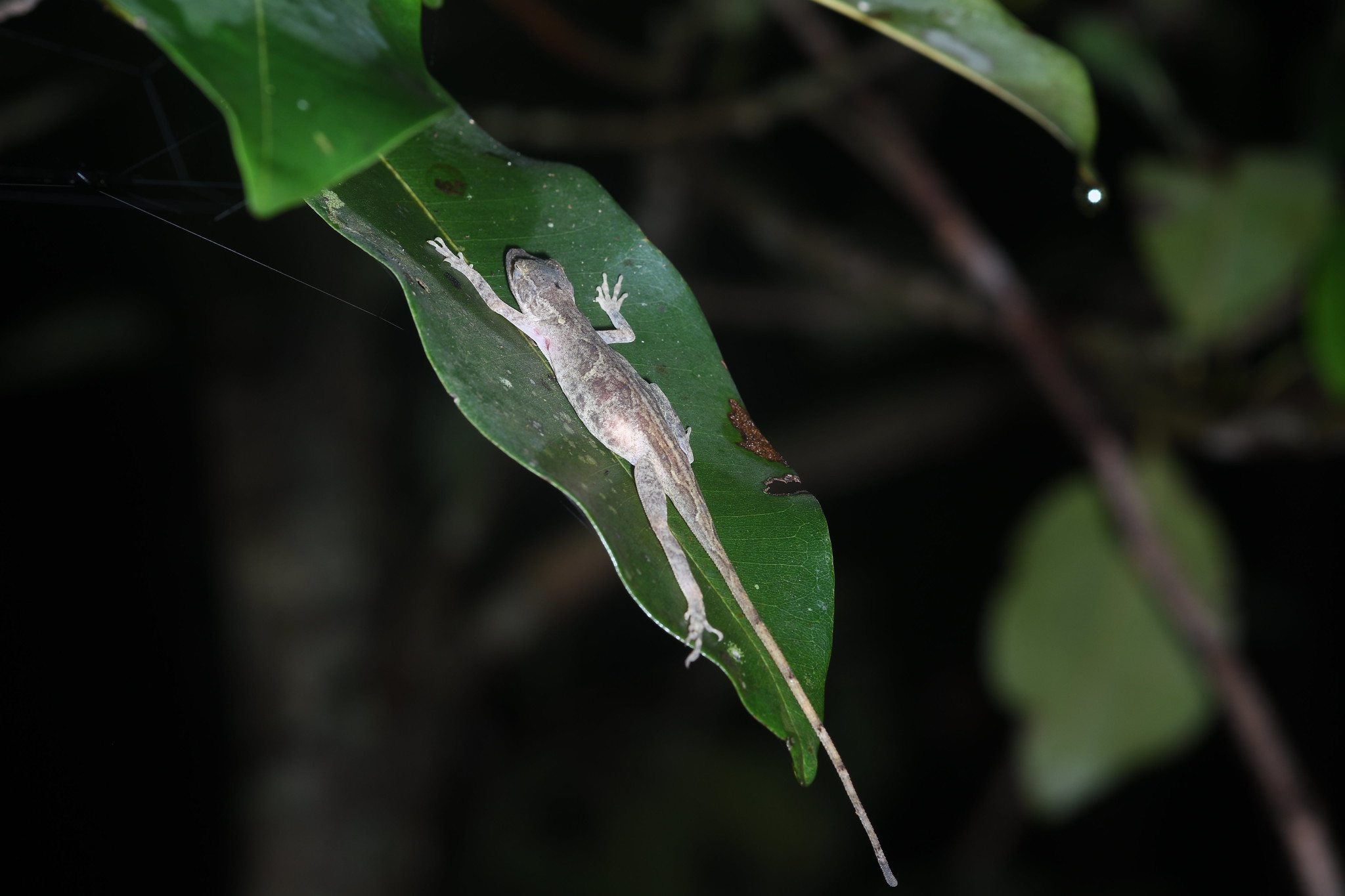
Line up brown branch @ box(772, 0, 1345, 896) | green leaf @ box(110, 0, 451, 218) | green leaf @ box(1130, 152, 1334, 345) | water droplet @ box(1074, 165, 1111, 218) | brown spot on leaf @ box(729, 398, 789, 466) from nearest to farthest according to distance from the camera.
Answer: green leaf @ box(110, 0, 451, 218) < water droplet @ box(1074, 165, 1111, 218) < brown spot on leaf @ box(729, 398, 789, 466) < brown branch @ box(772, 0, 1345, 896) < green leaf @ box(1130, 152, 1334, 345)

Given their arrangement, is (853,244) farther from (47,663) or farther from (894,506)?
(47,663)

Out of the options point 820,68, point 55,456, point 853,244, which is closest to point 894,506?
point 853,244

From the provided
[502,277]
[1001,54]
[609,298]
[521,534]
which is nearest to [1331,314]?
[1001,54]

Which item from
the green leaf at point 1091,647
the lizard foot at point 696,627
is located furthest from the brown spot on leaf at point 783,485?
the green leaf at point 1091,647

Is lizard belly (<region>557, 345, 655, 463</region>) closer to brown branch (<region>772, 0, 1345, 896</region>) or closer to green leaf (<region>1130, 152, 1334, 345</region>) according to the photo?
brown branch (<region>772, 0, 1345, 896</region>)

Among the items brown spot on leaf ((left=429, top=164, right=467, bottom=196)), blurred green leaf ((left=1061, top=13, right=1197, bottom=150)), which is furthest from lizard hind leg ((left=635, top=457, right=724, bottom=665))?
blurred green leaf ((left=1061, top=13, right=1197, bottom=150))
